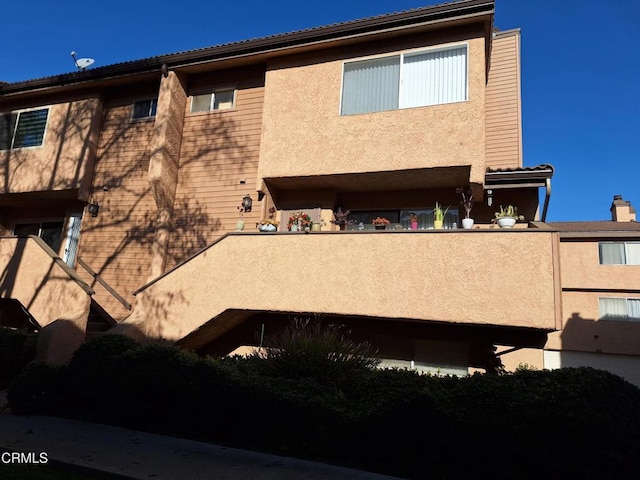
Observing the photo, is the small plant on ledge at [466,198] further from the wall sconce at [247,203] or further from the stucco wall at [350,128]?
the wall sconce at [247,203]

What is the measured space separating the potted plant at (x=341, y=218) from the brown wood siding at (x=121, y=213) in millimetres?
5283

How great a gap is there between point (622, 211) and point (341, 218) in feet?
80.3

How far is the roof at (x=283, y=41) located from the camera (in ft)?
31.5

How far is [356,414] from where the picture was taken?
18.4ft

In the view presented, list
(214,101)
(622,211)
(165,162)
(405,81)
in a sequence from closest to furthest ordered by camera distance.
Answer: (405,81), (165,162), (214,101), (622,211)

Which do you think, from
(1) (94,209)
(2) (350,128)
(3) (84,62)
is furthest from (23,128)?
(2) (350,128)

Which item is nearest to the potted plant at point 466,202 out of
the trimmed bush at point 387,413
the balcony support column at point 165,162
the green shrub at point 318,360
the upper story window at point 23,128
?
the green shrub at point 318,360

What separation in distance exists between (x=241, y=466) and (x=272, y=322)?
17.2ft

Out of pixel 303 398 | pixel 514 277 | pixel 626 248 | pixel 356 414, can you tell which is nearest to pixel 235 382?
pixel 303 398

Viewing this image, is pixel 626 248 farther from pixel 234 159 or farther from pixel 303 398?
pixel 303 398

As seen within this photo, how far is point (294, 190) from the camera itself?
38.2 feet

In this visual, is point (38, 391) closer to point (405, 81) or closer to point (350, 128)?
point (350, 128)

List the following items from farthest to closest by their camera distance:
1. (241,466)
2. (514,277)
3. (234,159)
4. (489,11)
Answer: (234,159) → (489,11) → (514,277) → (241,466)

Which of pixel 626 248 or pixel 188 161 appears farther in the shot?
pixel 626 248
